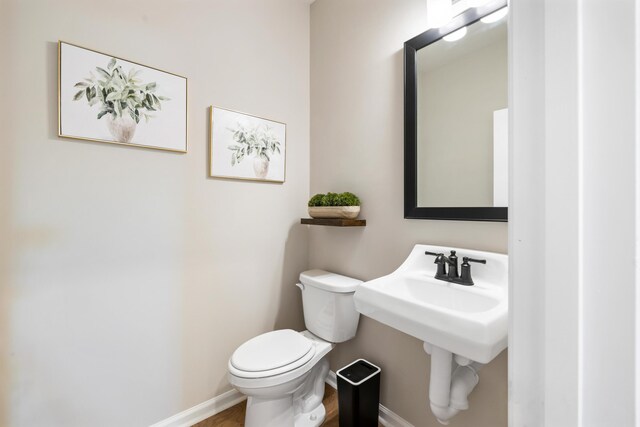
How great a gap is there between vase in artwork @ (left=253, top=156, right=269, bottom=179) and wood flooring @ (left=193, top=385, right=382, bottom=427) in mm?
1293

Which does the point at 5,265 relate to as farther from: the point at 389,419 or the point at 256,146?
the point at 389,419

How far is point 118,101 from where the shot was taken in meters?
1.26

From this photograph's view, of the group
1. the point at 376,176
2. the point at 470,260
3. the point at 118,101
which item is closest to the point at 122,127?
the point at 118,101

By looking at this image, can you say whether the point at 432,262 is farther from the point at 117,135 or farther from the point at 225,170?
the point at 117,135

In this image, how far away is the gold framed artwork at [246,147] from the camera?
1524 mm

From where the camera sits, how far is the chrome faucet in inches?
42.4

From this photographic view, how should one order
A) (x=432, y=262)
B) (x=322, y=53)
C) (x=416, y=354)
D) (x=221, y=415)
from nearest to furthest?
(x=432, y=262) → (x=416, y=354) → (x=221, y=415) → (x=322, y=53)

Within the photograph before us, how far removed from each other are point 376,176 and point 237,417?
1460 mm

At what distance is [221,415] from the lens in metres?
1.54

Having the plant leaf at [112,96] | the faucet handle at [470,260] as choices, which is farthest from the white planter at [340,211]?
the plant leaf at [112,96]

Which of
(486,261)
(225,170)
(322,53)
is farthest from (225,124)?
(486,261)

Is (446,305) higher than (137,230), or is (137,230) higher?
(137,230)

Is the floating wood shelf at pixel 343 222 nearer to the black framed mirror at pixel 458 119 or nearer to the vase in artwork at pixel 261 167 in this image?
the black framed mirror at pixel 458 119

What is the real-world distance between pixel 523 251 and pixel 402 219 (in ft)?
3.67
